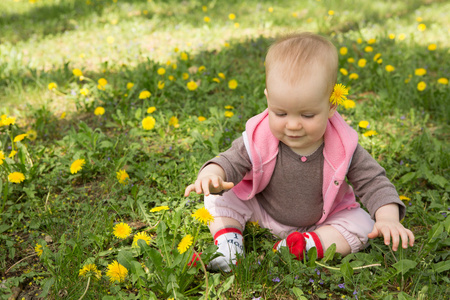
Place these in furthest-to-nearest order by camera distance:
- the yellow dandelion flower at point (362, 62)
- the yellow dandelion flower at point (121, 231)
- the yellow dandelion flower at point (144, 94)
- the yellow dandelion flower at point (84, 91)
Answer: the yellow dandelion flower at point (362, 62), the yellow dandelion flower at point (84, 91), the yellow dandelion flower at point (144, 94), the yellow dandelion flower at point (121, 231)

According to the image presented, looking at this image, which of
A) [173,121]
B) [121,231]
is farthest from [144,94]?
[121,231]

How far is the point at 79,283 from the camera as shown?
1754 mm

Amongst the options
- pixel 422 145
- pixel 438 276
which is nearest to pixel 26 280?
pixel 438 276

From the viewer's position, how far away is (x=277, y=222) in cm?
217

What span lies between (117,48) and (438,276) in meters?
3.92

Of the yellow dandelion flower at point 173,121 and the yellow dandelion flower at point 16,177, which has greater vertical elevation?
the yellow dandelion flower at point 16,177

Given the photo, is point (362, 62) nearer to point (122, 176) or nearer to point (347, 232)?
point (347, 232)

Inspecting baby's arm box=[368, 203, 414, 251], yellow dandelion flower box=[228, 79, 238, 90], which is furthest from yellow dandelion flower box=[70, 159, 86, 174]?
baby's arm box=[368, 203, 414, 251]

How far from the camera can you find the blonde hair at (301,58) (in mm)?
1674

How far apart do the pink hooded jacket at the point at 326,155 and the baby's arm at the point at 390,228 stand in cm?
23

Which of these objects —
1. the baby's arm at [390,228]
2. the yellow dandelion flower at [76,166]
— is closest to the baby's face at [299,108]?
the baby's arm at [390,228]

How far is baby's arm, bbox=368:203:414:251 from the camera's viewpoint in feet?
5.43

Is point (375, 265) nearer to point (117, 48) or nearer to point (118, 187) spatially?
point (118, 187)

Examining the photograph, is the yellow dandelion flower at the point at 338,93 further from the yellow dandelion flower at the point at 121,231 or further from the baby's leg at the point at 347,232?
the yellow dandelion flower at the point at 121,231
